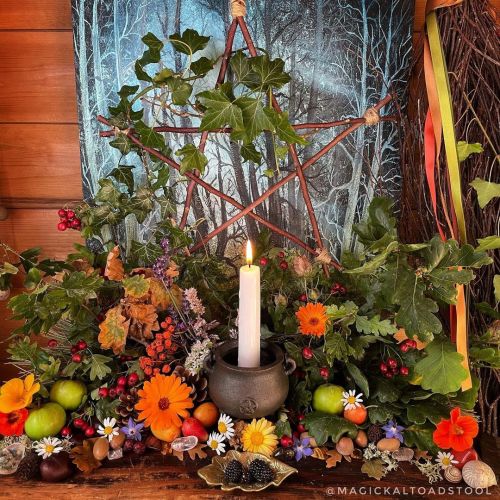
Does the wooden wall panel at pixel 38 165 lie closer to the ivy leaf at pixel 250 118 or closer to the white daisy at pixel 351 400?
the ivy leaf at pixel 250 118

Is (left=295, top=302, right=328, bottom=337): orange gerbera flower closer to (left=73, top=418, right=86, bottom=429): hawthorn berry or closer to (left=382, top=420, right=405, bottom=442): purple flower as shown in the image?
(left=382, top=420, right=405, bottom=442): purple flower

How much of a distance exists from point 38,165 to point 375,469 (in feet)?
2.44

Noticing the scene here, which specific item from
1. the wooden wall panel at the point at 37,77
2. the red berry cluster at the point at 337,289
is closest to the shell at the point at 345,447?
the red berry cluster at the point at 337,289

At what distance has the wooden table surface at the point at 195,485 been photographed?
608 millimetres

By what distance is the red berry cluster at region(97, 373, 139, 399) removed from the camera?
70 cm

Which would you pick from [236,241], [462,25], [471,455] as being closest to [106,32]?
[236,241]

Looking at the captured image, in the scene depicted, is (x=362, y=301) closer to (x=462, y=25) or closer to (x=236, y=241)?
(x=236, y=241)

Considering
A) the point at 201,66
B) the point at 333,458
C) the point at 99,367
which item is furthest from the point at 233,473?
the point at 201,66

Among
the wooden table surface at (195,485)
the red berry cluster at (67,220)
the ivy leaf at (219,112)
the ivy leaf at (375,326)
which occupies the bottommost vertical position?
the wooden table surface at (195,485)

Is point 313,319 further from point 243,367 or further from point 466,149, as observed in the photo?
point 466,149

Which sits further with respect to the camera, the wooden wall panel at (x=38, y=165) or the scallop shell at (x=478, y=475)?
the wooden wall panel at (x=38, y=165)

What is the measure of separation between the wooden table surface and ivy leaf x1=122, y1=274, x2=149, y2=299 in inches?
8.8

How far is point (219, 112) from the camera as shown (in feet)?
2.23

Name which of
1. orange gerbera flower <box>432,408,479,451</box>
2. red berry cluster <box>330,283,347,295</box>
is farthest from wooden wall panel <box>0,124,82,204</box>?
orange gerbera flower <box>432,408,479,451</box>
